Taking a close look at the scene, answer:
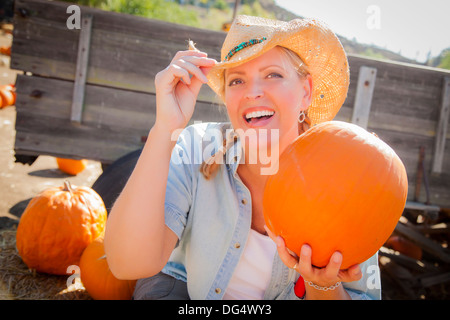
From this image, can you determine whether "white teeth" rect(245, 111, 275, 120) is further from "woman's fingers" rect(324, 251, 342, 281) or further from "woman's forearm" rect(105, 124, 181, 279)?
"woman's fingers" rect(324, 251, 342, 281)

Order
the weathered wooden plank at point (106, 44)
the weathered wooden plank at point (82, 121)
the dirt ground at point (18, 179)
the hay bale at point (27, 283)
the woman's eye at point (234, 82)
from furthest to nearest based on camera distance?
the dirt ground at point (18, 179), the weathered wooden plank at point (82, 121), the weathered wooden plank at point (106, 44), the hay bale at point (27, 283), the woman's eye at point (234, 82)

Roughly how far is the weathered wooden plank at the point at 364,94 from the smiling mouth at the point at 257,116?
2.06 meters

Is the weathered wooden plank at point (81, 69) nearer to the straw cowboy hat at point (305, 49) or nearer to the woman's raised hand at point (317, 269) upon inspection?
the straw cowboy hat at point (305, 49)

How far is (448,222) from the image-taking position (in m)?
4.74

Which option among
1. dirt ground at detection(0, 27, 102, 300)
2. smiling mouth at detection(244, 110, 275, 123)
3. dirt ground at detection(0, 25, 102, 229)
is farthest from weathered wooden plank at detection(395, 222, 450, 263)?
dirt ground at detection(0, 25, 102, 229)

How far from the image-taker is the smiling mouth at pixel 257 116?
5.69 feet

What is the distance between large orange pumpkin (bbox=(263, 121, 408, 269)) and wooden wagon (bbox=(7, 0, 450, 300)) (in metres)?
2.10

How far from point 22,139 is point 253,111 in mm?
2639

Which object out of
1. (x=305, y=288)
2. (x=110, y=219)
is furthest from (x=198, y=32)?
(x=305, y=288)

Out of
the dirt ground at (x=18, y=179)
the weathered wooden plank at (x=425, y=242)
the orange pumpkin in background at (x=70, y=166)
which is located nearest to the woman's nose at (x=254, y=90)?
the dirt ground at (x=18, y=179)

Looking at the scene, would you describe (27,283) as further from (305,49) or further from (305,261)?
(305,49)

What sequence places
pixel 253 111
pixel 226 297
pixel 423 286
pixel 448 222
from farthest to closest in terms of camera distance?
pixel 448 222
pixel 423 286
pixel 226 297
pixel 253 111

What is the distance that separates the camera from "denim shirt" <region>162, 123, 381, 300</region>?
Answer: 186cm

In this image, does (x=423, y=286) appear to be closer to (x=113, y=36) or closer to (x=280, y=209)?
(x=280, y=209)
